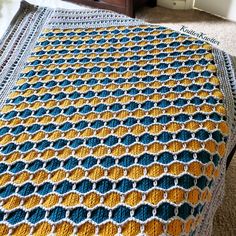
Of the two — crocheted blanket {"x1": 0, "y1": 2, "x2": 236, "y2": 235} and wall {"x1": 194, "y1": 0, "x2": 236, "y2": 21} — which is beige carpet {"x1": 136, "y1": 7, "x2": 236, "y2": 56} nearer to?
wall {"x1": 194, "y1": 0, "x2": 236, "y2": 21}

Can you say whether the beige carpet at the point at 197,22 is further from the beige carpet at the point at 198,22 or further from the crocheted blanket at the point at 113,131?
the crocheted blanket at the point at 113,131

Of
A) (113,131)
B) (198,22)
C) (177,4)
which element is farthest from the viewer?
(177,4)

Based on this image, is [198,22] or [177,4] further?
[177,4]

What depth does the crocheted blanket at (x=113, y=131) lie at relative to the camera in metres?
0.56

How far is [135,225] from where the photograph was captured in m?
0.54

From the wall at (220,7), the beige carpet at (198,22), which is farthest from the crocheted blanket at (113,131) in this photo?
the wall at (220,7)

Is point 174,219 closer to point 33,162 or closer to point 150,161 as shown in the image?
point 150,161

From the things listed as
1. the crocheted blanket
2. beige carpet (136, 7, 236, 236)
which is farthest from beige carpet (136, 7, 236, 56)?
the crocheted blanket

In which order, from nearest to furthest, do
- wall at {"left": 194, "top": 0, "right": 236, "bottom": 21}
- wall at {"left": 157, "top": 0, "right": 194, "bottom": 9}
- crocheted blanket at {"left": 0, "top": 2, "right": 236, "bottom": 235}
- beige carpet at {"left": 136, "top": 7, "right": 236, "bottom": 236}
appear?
crocheted blanket at {"left": 0, "top": 2, "right": 236, "bottom": 235} → beige carpet at {"left": 136, "top": 7, "right": 236, "bottom": 236} → wall at {"left": 194, "top": 0, "right": 236, "bottom": 21} → wall at {"left": 157, "top": 0, "right": 194, "bottom": 9}

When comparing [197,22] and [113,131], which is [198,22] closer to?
[197,22]

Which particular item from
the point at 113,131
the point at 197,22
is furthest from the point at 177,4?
the point at 113,131

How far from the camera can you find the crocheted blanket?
56cm

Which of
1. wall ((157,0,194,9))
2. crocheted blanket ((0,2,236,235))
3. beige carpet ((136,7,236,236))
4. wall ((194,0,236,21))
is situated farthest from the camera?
wall ((157,0,194,9))

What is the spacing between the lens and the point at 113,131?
68 centimetres
